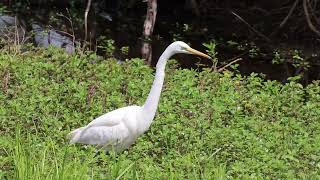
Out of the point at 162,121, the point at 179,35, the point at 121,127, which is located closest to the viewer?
the point at 121,127

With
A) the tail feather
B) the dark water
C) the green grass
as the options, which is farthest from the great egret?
the dark water

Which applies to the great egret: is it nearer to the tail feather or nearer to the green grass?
the tail feather

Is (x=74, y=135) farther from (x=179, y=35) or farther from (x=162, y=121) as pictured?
(x=179, y=35)

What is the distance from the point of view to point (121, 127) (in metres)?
5.58

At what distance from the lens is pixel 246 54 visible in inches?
434

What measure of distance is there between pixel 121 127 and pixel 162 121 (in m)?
0.58

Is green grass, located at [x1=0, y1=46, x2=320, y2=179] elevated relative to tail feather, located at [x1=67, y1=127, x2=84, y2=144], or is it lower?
elevated

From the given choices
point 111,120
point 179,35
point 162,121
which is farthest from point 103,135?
point 179,35

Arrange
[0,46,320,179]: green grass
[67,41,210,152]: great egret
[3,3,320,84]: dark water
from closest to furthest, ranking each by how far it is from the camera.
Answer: [0,46,320,179]: green grass, [67,41,210,152]: great egret, [3,3,320,84]: dark water

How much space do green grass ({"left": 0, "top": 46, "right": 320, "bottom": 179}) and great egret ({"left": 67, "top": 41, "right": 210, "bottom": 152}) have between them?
0.11 metres

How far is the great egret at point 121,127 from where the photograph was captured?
5559 mm

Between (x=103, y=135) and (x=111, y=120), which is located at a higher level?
(x=111, y=120)

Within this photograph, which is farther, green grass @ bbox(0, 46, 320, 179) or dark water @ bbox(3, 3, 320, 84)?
dark water @ bbox(3, 3, 320, 84)

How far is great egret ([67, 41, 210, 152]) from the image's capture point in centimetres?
556
